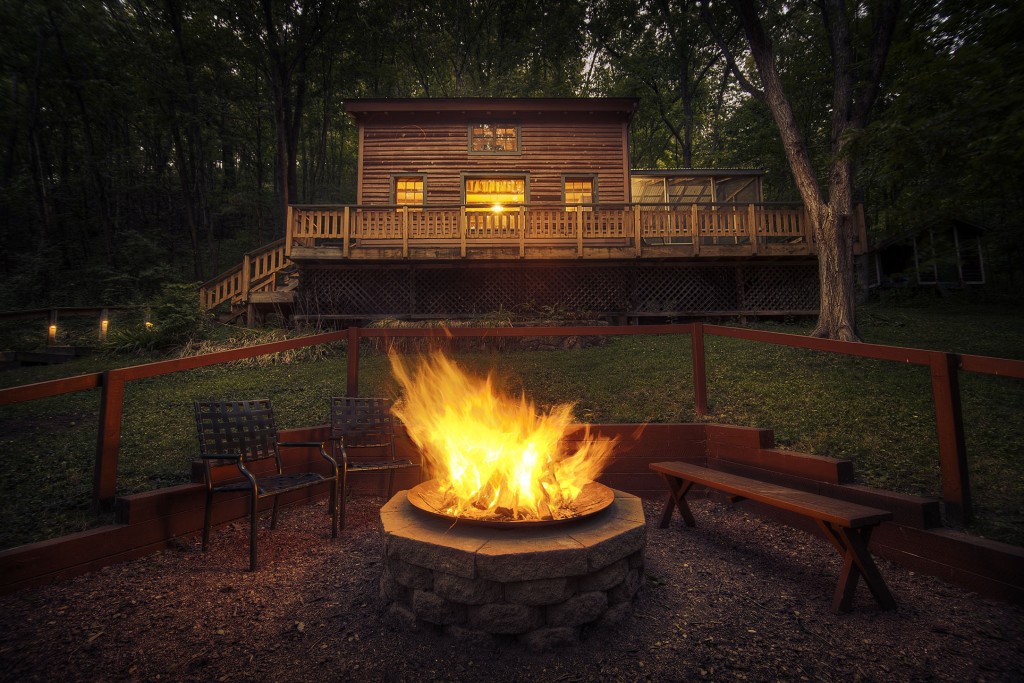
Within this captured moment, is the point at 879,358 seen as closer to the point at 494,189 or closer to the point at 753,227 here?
the point at 753,227

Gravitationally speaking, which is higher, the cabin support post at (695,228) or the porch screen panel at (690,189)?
the porch screen panel at (690,189)

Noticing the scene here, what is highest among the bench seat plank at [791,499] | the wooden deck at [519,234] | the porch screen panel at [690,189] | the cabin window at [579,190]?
the porch screen panel at [690,189]

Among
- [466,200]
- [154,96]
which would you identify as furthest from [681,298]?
[154,96]

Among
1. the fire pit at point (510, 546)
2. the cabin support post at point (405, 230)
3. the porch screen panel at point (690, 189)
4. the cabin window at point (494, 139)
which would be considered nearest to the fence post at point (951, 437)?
the fire pit at point (510, 546)

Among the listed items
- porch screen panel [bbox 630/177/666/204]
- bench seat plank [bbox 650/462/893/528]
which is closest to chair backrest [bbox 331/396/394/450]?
bench seat plank [bbox 650/462/893/528]

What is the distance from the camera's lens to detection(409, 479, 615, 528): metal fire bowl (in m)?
2.68

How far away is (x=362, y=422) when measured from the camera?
15.0ft

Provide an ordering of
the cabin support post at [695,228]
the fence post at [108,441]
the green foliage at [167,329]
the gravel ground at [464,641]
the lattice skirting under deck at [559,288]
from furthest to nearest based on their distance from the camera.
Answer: the lattice skirting under deck at [559,288] → the cabin support post at [695,228] → the green foliage at [167,329] → the fence post at [108,441] → the gravel ground at [464,641]

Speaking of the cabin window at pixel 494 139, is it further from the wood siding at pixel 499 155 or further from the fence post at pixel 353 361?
the fence post at pixel 353 361

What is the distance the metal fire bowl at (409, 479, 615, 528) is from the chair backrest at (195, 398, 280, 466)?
5.02 ft

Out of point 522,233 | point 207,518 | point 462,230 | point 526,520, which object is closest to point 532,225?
point 522,233

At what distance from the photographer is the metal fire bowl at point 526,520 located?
268cm

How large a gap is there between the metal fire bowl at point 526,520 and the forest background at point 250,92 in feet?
39.8

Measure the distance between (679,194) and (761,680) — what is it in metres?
18.3
